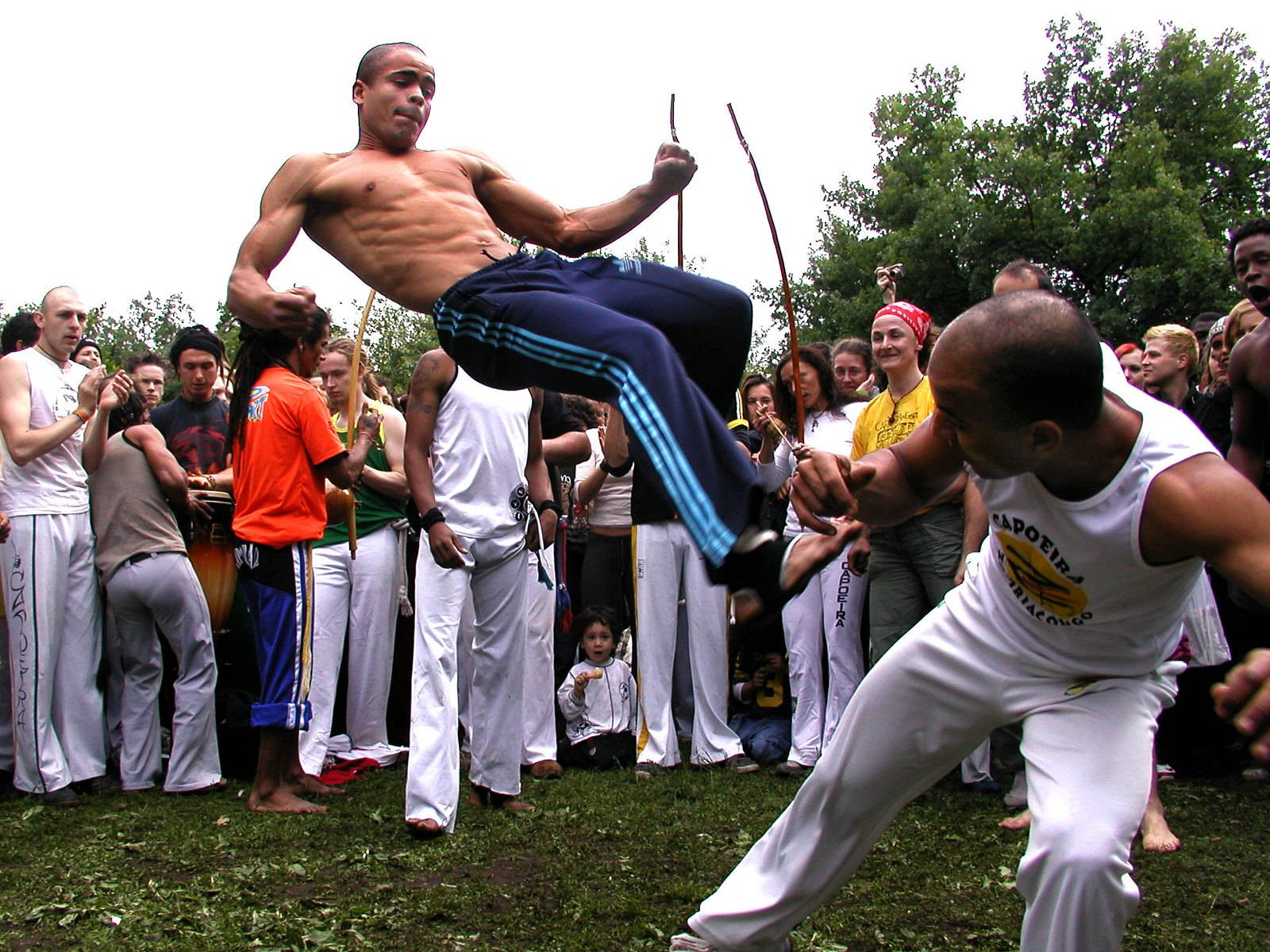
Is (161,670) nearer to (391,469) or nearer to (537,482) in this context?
(391,469)

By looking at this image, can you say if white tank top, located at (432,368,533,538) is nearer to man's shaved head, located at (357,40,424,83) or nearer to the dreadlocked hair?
the dreadlocked hair

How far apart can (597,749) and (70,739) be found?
2.85m

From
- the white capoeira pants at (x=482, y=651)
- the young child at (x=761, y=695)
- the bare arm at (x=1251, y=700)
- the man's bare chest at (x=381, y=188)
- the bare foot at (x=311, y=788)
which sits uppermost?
the man's bare chest at (x=381, y=188)

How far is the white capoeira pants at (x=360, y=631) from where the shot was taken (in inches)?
252

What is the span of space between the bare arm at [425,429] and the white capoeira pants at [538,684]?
1.26 metres

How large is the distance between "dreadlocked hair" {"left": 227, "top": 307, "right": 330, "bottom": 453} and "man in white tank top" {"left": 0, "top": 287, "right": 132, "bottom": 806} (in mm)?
690

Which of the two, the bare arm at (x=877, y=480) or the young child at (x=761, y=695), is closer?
the bare arm at (x=877, y=480)

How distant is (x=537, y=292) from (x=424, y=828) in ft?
8.97

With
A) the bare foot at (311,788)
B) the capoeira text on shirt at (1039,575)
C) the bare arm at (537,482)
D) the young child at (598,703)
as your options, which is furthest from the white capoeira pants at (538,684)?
the capoeira text on shirt at (1039,575)

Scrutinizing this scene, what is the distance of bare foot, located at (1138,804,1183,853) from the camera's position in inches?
185

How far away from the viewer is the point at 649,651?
21.6 ft

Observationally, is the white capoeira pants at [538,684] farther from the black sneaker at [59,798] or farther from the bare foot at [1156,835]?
the bare foot at [1156,835]

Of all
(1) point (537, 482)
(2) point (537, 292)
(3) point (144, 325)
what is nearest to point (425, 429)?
(1) point (537, 482)

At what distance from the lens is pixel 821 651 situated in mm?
6598
